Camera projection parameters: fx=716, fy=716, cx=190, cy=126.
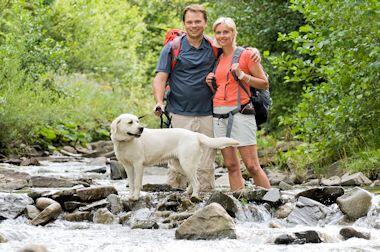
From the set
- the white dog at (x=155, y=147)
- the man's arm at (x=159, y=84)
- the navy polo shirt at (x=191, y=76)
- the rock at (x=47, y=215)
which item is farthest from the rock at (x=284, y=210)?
the rock at (x=47, y=215)

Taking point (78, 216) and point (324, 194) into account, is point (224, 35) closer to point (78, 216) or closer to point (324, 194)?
point (324, 194)

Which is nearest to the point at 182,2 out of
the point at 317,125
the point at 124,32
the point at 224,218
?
the point at 124,32

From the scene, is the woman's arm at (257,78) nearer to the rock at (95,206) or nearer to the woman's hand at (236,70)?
the woman's hand at (236,70)

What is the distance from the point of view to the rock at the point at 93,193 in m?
7.89

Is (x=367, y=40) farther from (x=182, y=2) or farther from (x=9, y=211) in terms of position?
(x=182, y=2)

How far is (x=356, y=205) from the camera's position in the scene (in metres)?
7.12

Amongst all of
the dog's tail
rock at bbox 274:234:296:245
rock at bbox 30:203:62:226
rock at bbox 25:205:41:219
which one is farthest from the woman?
rock at bbox 25:205:41:219

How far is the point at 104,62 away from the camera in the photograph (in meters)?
22.6

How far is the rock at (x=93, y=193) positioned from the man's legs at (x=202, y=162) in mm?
756

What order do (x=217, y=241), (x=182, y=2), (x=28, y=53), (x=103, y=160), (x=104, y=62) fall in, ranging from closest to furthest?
1. (x=217, y=241)
2. (x=103, y=160)
3. (x=28, y=53)
4. (x=104, y=62)
5. (x=182, y=2)

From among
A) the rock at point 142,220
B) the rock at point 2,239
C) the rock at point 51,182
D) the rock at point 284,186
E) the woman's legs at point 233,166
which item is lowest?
the rock at point 284,186

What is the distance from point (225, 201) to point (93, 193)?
5.40 ft

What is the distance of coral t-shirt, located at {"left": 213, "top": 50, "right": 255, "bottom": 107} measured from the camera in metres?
7.51

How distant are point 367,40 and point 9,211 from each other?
5.31 meters
